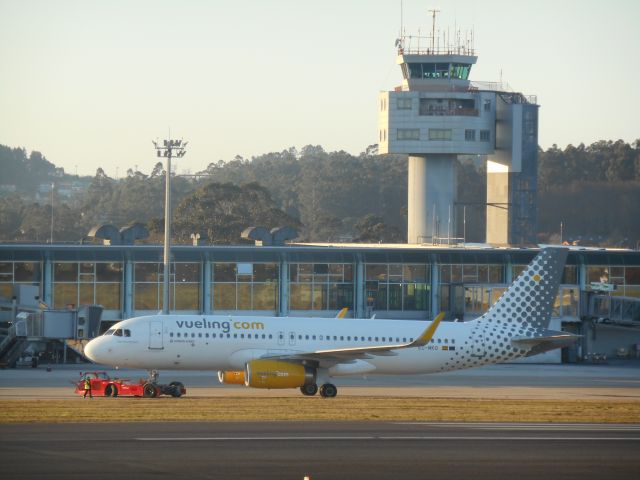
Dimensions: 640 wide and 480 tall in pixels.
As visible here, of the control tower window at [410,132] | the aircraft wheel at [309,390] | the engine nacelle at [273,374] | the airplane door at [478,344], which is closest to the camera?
the engine nacelle at [273,374]

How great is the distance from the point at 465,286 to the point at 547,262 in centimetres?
2226

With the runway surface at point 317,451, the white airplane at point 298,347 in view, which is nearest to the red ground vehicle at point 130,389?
the white airplane at point 298,347

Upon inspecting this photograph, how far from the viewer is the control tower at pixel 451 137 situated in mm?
109625

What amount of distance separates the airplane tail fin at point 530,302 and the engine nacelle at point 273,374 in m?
10.00

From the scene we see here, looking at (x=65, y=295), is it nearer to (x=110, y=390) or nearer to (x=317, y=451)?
(x=110, y=390)

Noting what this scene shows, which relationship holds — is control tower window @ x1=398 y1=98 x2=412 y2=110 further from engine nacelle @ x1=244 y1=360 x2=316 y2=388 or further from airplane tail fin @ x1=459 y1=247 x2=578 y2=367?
engine nacelle @ x1=244 y1=360 x2=316 y2=388

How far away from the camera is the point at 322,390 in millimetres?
46375

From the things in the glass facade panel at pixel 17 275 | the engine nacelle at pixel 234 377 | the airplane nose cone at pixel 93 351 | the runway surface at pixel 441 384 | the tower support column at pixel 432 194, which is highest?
the tower support column at pixel 432 194

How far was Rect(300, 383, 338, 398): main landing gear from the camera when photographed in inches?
1822

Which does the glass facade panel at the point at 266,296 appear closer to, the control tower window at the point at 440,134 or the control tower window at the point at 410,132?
the control tower window at the point at 410,132

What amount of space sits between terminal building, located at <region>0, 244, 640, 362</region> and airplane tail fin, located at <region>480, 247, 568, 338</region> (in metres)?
17.6

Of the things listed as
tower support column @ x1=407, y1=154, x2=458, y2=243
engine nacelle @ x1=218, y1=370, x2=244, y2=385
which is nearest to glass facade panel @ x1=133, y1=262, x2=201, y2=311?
→ engine nacelle @ x1=218, y1=370, x2=244, y2=385

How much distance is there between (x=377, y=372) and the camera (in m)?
49.0

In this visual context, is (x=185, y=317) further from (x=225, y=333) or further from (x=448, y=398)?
(x=448, y=398)
